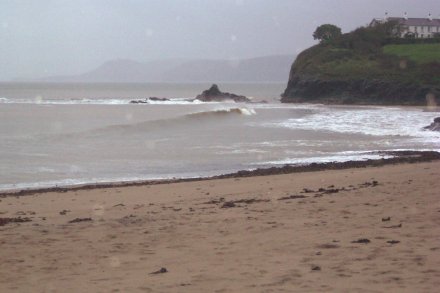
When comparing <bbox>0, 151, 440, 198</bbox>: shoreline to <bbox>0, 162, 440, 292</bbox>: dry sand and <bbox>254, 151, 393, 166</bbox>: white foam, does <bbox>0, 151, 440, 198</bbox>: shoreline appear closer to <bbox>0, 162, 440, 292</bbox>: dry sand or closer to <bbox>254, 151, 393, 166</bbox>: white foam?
<bbox>254, 151, 393, 166</bbox>: white foam

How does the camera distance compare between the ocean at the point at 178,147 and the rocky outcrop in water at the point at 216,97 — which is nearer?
the ocean at the point at 178,147

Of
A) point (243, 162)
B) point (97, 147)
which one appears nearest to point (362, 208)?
point (243, 162)

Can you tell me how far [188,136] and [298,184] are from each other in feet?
64.2

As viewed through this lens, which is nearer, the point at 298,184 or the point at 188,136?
the point at 298,184

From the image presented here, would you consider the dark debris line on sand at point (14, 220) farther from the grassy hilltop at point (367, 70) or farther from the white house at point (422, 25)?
the white house at point (422, 25)

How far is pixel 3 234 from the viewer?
873cm

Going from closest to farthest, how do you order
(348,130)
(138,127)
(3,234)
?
(3,234)
(348,130)
(138,127)

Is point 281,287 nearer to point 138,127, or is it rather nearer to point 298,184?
point 298,184

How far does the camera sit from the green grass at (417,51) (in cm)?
7947

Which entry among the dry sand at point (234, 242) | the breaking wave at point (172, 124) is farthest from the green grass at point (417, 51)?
the dry sand at point (234, 242)

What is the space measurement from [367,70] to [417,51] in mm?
10139

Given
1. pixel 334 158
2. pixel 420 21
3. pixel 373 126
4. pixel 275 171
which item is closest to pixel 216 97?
pixel 373 126

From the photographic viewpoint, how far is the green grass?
261 ft

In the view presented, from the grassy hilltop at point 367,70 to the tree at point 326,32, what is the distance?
8.31m
